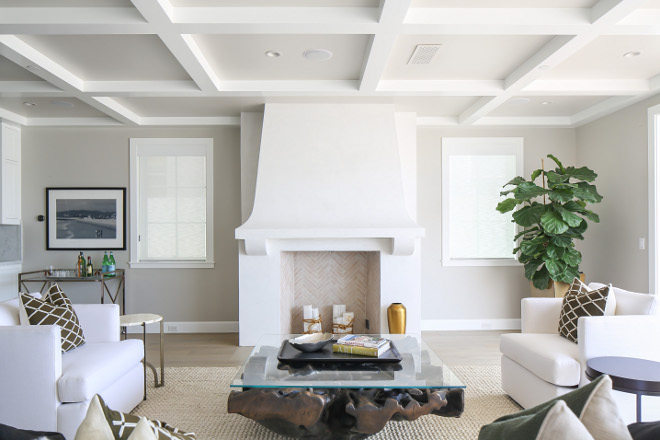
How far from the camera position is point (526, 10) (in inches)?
113

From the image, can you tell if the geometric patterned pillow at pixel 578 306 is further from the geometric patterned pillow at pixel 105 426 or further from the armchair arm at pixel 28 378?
the armchair arm at pixel 28 378

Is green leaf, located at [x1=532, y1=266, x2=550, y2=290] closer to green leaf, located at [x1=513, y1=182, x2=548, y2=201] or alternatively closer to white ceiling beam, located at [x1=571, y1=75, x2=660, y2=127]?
green leaf, located at [x1=513, y1=182, x2=548, y2=201]

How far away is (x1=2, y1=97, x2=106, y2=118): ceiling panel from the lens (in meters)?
4.64

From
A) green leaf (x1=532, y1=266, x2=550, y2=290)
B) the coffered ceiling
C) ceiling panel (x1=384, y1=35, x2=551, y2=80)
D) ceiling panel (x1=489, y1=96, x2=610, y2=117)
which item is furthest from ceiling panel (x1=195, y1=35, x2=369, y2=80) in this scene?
green leaf (x1=532, y1=266, x2=550, y2=290)

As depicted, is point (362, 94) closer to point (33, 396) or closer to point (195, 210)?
point (195, 210)

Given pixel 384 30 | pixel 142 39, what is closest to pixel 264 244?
pixel 142 39

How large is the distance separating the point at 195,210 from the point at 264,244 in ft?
4.62

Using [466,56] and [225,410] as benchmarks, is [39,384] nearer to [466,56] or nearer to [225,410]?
[225,410]

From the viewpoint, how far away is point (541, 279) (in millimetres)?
4887

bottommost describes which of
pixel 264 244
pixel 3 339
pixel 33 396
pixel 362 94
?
pixel 33 396

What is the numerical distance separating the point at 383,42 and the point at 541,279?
10.2ft

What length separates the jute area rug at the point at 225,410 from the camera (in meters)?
2.79

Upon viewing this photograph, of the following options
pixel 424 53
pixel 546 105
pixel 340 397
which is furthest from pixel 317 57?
pixel 546 105

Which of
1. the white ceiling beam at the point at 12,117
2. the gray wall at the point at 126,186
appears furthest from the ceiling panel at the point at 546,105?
the white ceiling beam at the point at 12,117
